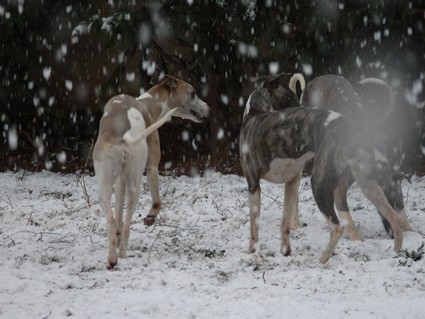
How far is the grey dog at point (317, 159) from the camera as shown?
4781 millimetres

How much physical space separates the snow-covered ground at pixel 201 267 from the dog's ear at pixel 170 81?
1.53 meters

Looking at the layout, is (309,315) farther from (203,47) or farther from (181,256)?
(203,47)

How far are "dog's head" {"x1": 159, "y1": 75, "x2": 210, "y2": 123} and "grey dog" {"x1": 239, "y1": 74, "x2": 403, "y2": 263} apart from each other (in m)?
1.36

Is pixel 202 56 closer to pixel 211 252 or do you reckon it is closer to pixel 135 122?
pixel 135 122

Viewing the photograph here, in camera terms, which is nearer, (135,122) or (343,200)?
(343,200)

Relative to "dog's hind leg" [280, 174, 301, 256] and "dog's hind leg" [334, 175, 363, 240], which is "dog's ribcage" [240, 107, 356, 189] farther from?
"dog's hind leg" [334, 175, 363, 240]

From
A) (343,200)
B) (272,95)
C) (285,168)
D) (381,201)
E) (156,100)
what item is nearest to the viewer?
(381,201)

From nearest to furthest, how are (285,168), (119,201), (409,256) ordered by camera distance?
(409,256) → (285,168) → (119,201)

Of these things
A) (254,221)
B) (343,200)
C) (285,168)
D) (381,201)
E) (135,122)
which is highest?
(135,122)

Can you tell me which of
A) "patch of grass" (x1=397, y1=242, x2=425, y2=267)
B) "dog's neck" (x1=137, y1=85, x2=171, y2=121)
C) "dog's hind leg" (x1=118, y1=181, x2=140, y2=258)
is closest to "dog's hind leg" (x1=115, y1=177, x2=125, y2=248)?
"dog's hind leg" (x1=118, y1=181, x2=140, y2=258)

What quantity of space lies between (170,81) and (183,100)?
31cm

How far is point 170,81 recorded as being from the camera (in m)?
7.11

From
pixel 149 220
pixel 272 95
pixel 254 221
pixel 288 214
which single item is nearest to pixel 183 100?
pixel 272 95

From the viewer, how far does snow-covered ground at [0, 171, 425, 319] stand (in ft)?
13.0
